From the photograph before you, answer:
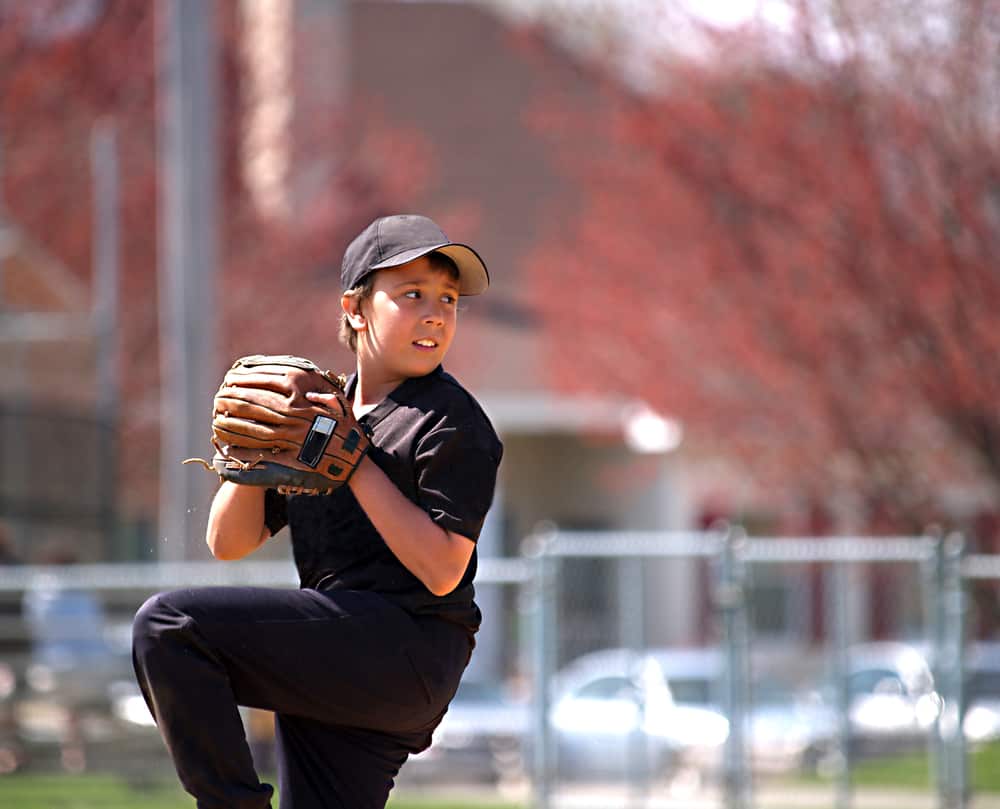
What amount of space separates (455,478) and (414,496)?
0.29 ft

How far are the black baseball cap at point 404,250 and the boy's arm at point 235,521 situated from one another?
0.46 meters

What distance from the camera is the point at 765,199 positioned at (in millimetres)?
12523

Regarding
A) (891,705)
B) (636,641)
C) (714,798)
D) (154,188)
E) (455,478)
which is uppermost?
(154,188)

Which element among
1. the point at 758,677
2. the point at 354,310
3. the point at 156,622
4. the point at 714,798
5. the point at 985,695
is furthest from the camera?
the point at 758,677

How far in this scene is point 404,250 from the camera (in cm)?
325

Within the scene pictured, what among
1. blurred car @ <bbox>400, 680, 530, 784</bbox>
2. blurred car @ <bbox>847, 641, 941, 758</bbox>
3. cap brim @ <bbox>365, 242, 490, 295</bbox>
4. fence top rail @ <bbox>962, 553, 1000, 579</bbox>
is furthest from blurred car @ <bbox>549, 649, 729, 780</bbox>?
cap brim @ <bbox>365, 242, 490, 295</bbox>

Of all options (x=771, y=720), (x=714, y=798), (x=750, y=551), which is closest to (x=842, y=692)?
(x=750, y=551)

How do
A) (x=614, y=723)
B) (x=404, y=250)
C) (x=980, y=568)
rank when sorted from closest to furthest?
(x=404, y=250)
(x=980, y=568)
(x=614, y=723)

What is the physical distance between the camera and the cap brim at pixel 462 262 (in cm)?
322

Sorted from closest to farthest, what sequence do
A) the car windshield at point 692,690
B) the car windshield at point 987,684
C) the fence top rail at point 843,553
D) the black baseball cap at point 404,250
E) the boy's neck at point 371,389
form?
the black baseball cap at point 404,250 → the boy's neck at point 371,389 → the fence top rail at point 843,553 → the car windshield at point 987,684 → the car windshield at point 692,690

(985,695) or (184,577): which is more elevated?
(184,577)

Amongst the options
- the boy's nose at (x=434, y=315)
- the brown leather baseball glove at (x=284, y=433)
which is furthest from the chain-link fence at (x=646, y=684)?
the brown leather baseball glove at (x=284, y=433)

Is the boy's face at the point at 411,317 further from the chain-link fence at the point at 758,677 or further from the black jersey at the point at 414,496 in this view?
the chain-link fence at the point at 758,677

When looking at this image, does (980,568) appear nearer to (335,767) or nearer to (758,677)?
(758,677)
